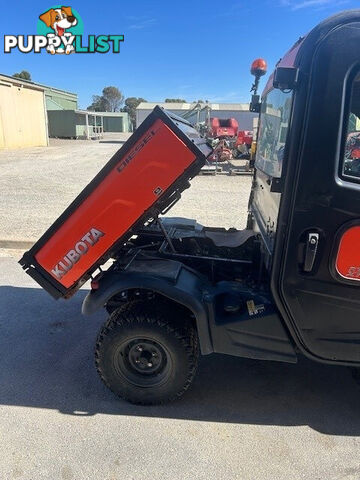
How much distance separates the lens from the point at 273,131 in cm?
269

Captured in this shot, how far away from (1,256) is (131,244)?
322cm

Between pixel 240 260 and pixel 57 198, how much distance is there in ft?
23.2

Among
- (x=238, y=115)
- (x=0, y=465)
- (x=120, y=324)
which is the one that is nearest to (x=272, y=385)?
(x=120, y=324)

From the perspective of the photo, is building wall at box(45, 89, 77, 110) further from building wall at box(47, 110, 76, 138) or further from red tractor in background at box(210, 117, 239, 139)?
red tractor in background at box(210, 117, 239, 139)

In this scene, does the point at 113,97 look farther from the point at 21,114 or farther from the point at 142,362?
the point at 142,362

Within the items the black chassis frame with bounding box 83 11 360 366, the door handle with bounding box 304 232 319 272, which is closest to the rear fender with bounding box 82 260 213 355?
the black chassis frame with bounding box 83 11 360 366

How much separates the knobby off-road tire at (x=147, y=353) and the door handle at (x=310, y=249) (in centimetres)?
88

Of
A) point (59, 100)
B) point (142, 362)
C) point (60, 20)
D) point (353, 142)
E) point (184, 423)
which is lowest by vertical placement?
point (184, 423)

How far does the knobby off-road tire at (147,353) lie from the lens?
244cm

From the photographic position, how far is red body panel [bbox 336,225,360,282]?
206 centimetres

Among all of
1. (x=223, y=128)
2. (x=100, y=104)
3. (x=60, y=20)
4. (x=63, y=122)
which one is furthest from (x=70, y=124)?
(x=100, y=104)

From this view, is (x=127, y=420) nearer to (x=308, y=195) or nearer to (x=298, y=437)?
(x=298, y=437)

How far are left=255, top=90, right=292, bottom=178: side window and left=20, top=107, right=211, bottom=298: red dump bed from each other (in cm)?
49

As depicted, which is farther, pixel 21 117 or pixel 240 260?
pixel 21 117
